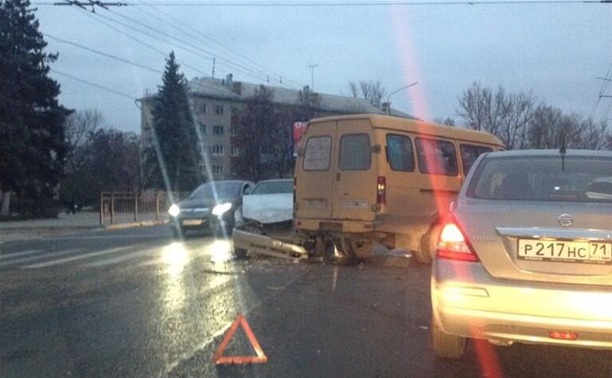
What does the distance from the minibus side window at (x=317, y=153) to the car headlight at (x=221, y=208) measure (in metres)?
8.08

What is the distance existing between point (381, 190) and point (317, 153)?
1.42m

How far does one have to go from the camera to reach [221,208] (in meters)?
22.0

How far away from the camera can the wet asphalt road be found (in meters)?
6.40

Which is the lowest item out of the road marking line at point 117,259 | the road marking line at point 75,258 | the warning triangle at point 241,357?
the road marking line at point 75,258

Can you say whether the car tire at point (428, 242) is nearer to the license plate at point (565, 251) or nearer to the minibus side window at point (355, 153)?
the minibus side window at point (355, 153)

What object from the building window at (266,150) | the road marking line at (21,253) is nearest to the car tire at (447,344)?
the road marking line at (21,253)

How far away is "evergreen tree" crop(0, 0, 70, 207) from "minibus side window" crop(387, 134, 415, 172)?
2673 cm

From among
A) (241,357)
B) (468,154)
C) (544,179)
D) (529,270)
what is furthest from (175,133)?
(529,270)

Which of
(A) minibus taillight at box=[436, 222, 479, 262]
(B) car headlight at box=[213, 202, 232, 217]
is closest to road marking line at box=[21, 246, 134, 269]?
(B) car headlight at box=[213, 202, 232, 217]

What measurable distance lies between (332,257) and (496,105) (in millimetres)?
51291

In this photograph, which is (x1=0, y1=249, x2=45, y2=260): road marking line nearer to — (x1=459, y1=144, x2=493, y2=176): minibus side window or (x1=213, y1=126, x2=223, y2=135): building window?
(x1=459, y1=144, x2=493, y2=176): minibus side window

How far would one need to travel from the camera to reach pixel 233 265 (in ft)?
45.5

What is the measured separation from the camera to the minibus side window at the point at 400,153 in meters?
13.4

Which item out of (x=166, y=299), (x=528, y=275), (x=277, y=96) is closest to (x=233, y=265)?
(x=166, y=299)
